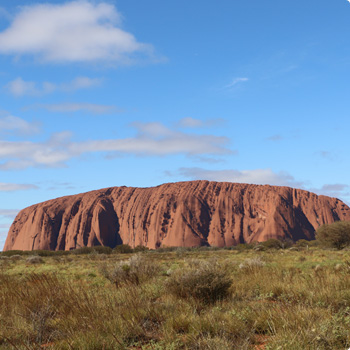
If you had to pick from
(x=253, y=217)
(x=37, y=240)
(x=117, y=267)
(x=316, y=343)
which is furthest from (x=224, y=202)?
(x=316, y=343)

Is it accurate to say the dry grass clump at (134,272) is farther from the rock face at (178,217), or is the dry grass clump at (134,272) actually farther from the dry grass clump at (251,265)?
the rock face at (178,217)

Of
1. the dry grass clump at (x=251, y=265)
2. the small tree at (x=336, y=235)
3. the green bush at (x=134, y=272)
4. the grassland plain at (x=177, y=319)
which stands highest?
the grassland plain at (x=177, y=319)

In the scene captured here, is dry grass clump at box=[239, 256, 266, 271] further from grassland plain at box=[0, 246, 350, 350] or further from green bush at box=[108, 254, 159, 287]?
grassland plain at box=[0, 246, 350, 350]

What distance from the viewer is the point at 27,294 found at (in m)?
→ 6.86

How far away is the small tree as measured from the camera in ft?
158

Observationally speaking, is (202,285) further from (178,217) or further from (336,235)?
(178,217)

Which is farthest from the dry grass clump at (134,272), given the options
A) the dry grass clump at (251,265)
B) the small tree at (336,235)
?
the small tree at (336,235)

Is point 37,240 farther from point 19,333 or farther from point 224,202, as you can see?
point 19,333

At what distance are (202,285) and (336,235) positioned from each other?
46.6m

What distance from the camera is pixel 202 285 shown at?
26.1ft

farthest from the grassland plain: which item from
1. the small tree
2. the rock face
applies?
the rock face

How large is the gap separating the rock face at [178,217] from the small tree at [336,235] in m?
57.8

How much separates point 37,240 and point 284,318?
431 feet

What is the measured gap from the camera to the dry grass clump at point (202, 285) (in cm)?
795
